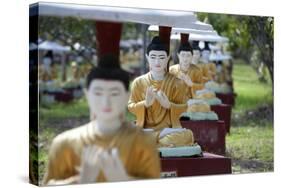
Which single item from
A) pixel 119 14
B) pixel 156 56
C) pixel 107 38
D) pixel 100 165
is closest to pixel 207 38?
pixel 156 56

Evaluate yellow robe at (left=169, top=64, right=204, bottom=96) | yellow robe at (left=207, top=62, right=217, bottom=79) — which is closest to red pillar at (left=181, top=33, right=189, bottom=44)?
yellow robe at (left=169, top=64, right=204, bottom=96)

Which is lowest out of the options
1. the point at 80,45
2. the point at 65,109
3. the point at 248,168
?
the point at 248,168

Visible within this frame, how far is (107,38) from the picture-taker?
25.4ft

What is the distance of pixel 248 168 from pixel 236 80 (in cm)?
107

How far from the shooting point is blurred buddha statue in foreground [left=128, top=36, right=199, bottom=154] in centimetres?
838

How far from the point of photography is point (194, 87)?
902 cm

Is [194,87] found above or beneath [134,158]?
above

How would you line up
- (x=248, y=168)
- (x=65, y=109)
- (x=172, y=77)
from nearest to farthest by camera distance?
(x=65, y=109)
(x=172, y=77)
(x=248, y=168)

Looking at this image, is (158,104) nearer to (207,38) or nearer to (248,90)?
(207,38)

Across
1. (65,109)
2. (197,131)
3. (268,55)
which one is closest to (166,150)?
(197,131)

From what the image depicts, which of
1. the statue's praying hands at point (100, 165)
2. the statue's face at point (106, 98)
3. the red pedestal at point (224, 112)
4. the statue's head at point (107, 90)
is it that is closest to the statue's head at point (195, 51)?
the red pedestal at point (224, 112)

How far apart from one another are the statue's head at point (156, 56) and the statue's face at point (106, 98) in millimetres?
867

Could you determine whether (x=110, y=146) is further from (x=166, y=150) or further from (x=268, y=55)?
(x=268, y=55)

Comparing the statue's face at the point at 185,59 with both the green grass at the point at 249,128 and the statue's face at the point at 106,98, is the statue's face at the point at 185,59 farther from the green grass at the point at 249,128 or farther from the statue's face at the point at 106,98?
the statue's face at the point at 106,98
